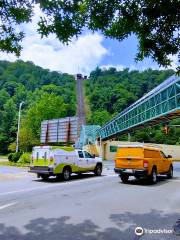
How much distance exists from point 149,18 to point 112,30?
767 millimetres

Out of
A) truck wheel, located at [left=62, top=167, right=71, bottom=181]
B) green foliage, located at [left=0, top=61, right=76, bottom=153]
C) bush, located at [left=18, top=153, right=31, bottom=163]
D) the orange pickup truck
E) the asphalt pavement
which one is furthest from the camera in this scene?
green foliage, located at [left=0, top=61, right=76, bottom=153]

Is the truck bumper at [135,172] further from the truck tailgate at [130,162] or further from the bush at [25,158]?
the bush at [25,158]

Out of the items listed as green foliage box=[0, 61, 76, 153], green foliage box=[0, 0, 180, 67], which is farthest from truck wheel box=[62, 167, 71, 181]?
green foliage box=[0, 61, 76, 153]

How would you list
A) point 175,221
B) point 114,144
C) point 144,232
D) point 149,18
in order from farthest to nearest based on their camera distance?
point 114,144 < point 175,221 < point 144,232 < point 149,18

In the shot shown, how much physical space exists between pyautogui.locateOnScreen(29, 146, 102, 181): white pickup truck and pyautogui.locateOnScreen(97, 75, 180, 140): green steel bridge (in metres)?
10.3

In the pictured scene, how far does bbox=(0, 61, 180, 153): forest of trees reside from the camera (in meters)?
86.1

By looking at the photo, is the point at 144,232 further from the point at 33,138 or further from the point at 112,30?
the point at 33,138

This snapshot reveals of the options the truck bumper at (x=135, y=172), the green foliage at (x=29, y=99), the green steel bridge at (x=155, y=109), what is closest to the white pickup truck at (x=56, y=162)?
the truck bumper at (x=135, y=172)

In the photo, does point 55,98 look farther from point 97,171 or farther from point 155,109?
point 97,171

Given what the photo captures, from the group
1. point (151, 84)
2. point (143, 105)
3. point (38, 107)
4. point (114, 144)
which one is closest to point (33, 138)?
point (38, 107)

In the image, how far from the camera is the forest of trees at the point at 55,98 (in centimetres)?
8606

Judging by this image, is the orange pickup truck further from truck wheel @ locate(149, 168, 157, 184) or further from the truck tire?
the truck tire

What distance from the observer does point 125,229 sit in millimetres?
8320

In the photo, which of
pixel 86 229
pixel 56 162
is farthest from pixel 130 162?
pixel 86 229
